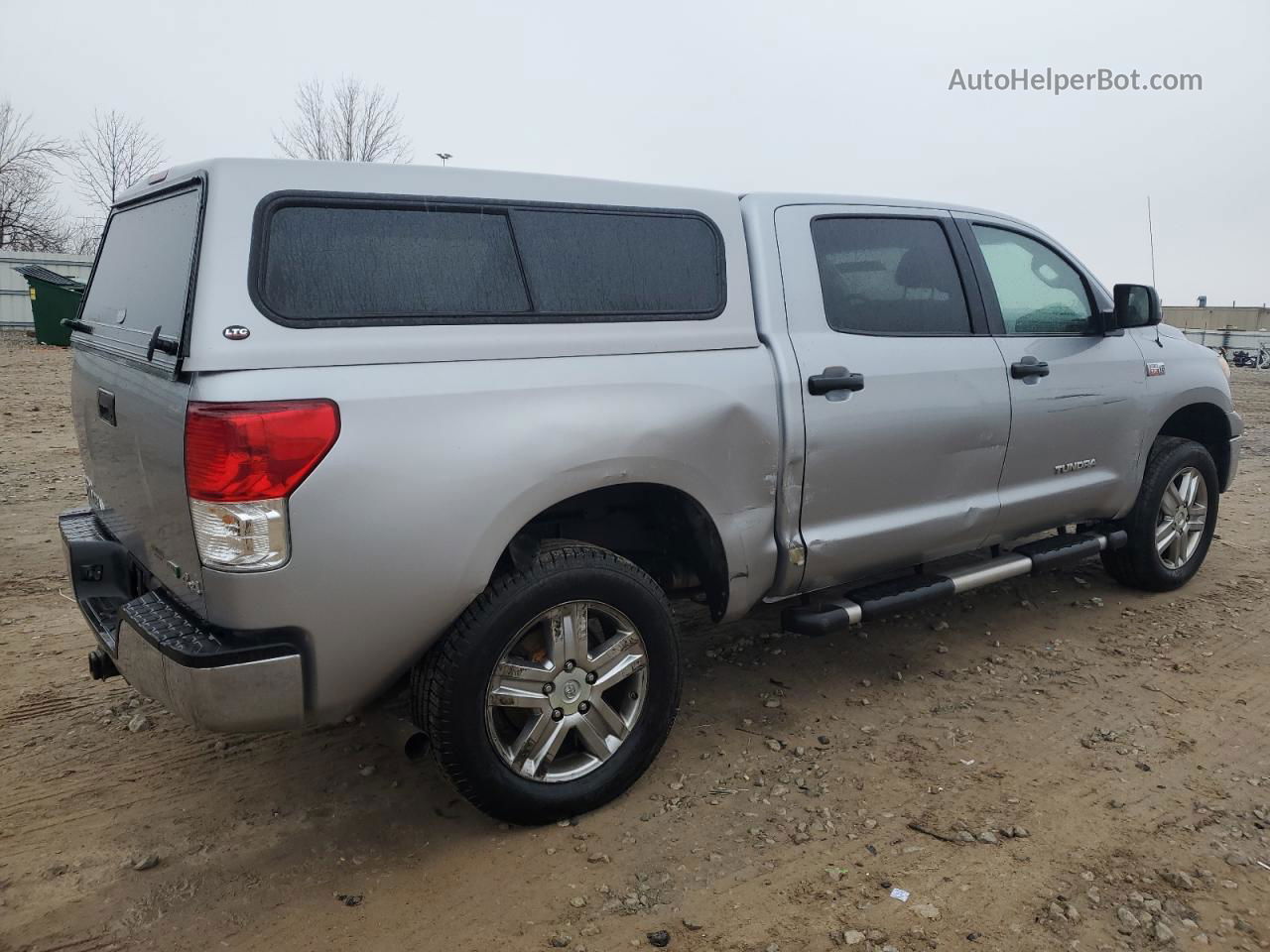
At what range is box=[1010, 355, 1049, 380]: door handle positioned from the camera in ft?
13.8

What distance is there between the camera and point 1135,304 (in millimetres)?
4551

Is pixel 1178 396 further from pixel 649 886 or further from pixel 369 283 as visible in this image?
pixel 369 283

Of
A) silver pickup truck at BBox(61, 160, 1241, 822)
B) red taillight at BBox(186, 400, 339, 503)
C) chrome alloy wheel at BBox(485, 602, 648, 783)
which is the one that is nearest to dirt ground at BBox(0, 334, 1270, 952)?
chrome alloy wheel at BBox(485, 602, 648, 783)

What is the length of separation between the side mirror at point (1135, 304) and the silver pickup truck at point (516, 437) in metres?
0.54

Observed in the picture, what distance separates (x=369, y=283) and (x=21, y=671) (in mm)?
2689

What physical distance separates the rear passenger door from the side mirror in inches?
32.2

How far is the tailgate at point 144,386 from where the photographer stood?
262 centimetres

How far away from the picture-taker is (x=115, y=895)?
2.79 m

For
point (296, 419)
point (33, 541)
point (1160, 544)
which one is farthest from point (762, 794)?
point (33, 541)

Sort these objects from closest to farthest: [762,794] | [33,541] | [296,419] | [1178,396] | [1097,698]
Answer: [296,419] → [762,794] → [1097,698] → [1178,396] → [33,541]

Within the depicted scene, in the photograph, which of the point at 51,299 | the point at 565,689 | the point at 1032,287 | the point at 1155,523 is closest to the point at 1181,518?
the point at 1155,523

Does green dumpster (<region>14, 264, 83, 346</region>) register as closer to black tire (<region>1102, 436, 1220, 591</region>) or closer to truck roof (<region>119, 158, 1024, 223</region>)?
truck roof (<region>119, 158, 1024, 223</region>)

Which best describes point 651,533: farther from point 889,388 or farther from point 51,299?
point 51,299

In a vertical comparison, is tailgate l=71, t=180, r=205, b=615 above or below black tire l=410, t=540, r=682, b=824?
above
